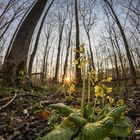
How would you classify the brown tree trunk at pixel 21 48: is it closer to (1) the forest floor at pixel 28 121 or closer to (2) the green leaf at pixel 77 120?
(1) the forest floor at pixel 28 121

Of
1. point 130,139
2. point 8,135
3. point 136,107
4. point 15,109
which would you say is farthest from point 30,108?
point 130,139

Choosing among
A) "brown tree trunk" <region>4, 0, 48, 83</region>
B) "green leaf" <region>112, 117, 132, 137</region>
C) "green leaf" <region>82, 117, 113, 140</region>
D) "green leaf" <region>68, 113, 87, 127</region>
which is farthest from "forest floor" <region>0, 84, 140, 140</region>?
"brown tree trunk" <region>4, 0, 48, 83</region>

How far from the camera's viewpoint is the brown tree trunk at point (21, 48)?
912 cm

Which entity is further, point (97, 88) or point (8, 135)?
point (8, 135)

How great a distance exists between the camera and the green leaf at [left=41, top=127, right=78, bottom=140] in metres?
2.90

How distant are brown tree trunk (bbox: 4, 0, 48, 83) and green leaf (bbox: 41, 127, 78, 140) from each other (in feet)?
20.0

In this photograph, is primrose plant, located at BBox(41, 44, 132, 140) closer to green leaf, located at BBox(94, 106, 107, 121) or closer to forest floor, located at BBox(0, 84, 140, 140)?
green leaf, located at BBox(94, 106, 107, 121)

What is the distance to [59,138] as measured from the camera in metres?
2.95

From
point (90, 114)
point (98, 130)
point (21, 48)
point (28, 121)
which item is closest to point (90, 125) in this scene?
point (98, 130)

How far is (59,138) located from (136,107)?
2462mm

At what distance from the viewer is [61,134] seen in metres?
3.00

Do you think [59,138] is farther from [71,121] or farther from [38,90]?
[38,90]

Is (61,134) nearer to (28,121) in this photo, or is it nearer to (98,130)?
(98,130)

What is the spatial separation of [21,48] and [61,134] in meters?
7.13
